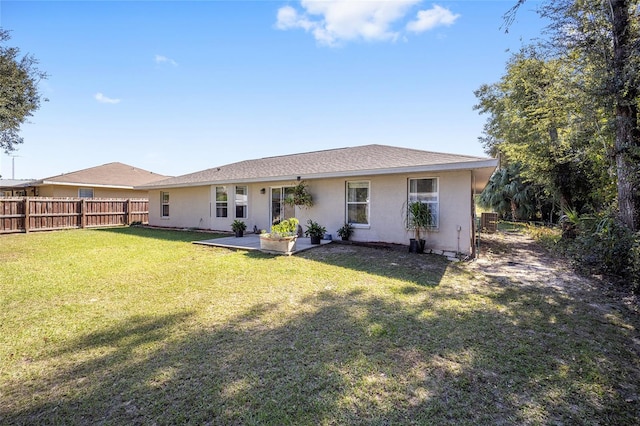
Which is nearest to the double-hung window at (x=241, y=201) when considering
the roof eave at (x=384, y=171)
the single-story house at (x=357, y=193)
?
the single-story house at (x=357, y=193)

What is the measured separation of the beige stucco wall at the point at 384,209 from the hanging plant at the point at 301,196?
Answer: 0.20m

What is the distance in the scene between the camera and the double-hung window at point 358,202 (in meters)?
9.73

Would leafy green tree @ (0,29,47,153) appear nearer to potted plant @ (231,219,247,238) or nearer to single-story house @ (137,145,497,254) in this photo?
single-story house @ (137,145,497,254)

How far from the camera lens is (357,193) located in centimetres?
991

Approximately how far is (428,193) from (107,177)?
21.2m

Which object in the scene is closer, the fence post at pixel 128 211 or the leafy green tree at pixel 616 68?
the leafy green tree at pixel 616 68

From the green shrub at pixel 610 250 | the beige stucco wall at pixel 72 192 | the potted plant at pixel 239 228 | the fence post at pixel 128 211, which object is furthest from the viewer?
the beige stucco wall at pixel 72 192

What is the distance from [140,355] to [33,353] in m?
1.17

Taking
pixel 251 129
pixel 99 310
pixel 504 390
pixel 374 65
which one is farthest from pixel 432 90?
pixel 99 310

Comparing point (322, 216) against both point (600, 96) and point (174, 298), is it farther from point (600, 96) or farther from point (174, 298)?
point (600, 96)

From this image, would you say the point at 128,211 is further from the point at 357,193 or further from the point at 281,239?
the point at 357,193

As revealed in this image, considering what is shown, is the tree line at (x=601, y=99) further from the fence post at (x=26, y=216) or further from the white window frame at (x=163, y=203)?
the fence post at (x=26, y=216)

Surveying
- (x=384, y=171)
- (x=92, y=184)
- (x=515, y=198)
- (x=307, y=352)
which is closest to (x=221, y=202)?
(x=384, y=171)

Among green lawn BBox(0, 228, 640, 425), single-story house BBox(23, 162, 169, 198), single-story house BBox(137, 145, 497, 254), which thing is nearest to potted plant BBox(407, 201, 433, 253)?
single-story house BBox(137, 145, 497, 254)
